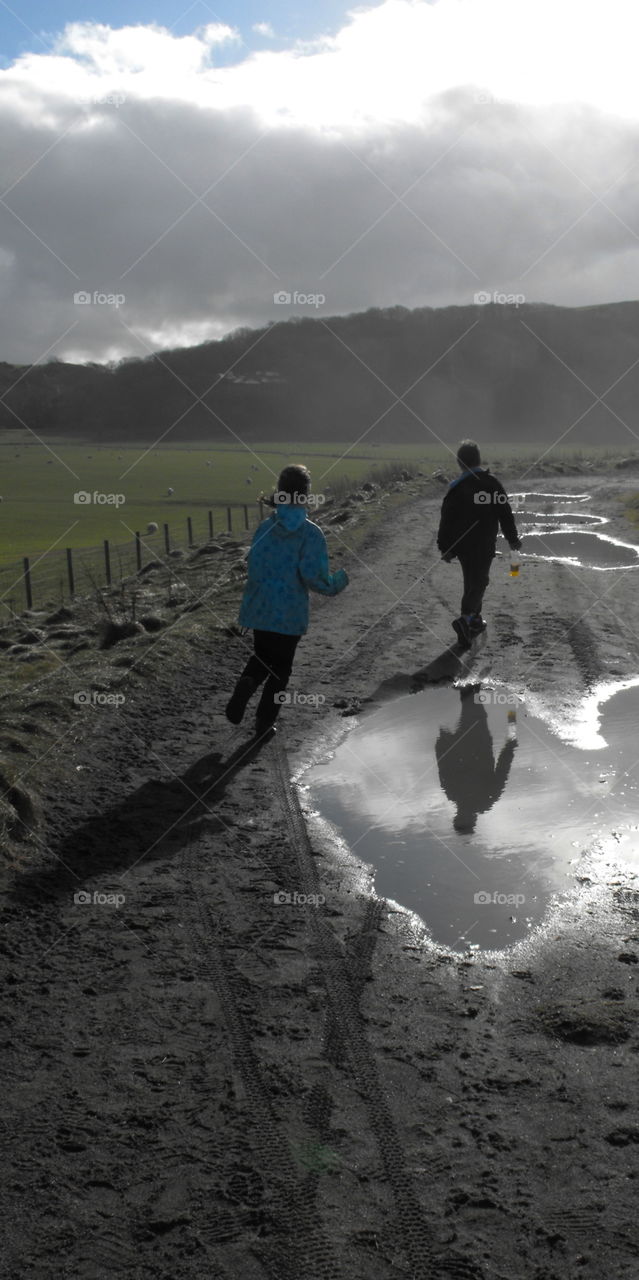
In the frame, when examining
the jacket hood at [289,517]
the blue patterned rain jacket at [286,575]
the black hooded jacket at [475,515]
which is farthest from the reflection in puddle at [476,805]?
the black hooded jacket at [475,515]

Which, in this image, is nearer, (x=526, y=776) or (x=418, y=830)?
(x=418, y=830)

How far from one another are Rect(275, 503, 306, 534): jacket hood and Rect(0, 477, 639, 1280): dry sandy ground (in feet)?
5.81

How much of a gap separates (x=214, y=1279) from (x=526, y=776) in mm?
4813

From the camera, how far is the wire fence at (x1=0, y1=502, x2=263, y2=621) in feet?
96.4

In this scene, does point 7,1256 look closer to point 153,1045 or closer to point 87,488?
point 153,1045

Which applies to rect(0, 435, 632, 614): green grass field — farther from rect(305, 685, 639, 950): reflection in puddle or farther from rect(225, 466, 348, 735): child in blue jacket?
rect(305, 685, 639, 950): reflection in puddle

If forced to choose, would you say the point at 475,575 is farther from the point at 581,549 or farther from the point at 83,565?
the point at 83,565

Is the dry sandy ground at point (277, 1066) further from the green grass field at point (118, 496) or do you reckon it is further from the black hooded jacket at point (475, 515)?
the green grass field at point (118, 496)

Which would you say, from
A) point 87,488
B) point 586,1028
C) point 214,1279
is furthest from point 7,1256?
point 87,488

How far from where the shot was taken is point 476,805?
6.93 metres

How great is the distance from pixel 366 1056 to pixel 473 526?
7807mm

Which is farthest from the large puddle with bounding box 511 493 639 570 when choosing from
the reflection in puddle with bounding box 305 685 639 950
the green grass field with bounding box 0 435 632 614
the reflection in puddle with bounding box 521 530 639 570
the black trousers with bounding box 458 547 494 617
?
the reflection in puddle with bounding box 305 685 639 950

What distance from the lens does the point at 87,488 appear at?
9381cm

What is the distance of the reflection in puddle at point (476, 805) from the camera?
5.52 meters
